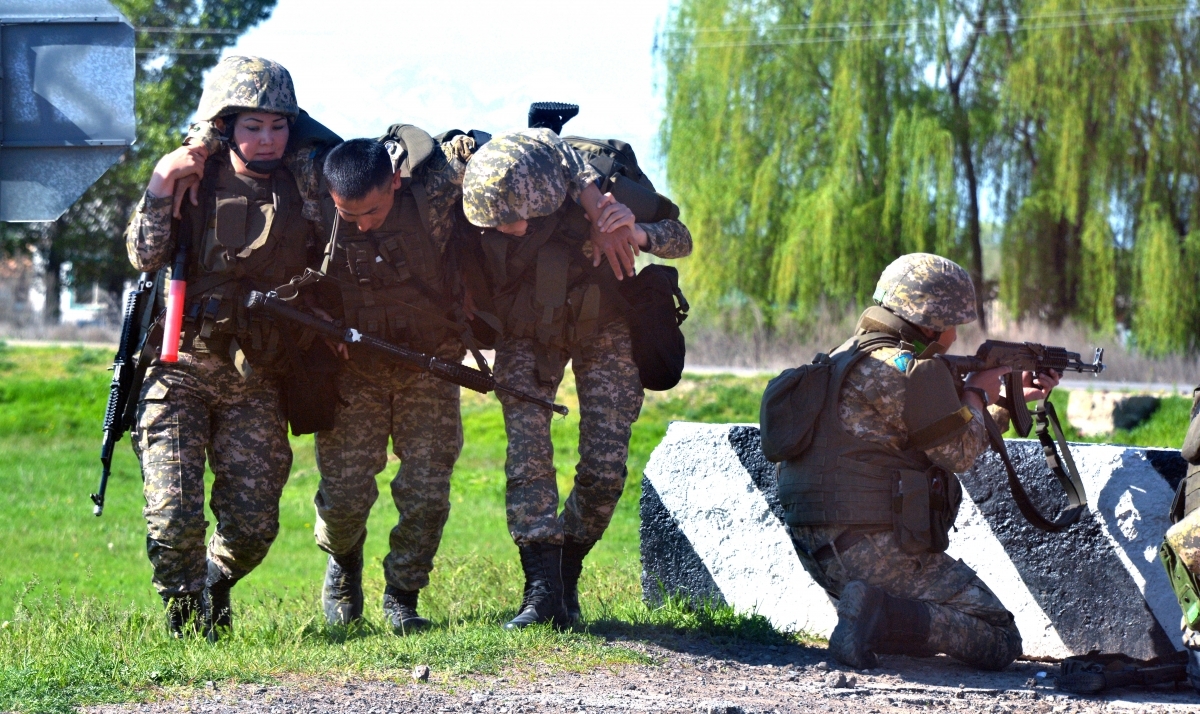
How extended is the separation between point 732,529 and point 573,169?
66.7 inches

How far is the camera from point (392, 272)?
482cm

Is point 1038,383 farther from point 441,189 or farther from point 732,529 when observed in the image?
point 441,189

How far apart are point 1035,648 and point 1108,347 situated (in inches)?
693

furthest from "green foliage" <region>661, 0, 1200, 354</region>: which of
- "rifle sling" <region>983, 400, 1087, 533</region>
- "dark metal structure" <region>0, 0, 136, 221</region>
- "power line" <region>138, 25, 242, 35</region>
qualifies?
"dark metal structure" <region>0, 0, 136, 221</region>

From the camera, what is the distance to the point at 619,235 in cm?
472

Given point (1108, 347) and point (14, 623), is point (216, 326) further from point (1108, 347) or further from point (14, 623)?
point (1108, 347)

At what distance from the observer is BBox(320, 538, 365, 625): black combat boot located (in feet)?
17.9

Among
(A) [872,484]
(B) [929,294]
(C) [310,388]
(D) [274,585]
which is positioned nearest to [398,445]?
(C) [310,388]

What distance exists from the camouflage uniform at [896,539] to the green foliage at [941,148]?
57.5ft

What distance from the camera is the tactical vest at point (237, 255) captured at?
4.71 m

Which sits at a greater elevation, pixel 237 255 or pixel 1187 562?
pixel 237 255

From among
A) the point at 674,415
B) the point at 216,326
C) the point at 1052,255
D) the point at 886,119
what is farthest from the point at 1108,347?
the point at 216,326

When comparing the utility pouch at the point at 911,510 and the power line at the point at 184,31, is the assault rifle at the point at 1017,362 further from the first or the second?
the power line at the point at 184,31

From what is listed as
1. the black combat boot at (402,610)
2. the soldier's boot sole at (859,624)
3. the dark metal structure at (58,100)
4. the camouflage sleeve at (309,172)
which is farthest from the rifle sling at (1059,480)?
the dark metal structure at (58,100)
